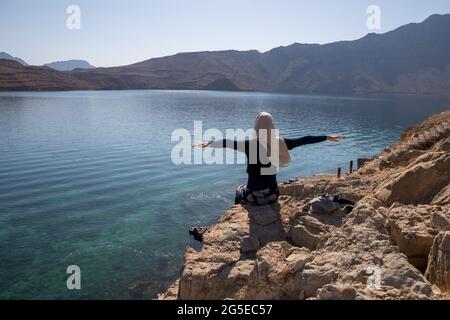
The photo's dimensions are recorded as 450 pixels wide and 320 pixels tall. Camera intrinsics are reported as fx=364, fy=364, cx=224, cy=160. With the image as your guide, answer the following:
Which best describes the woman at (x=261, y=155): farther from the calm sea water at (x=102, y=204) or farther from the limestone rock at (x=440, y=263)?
the calm sea water at (x=102, y=204)

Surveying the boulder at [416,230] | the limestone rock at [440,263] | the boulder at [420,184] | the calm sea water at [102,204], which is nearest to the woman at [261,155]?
the boulder at [420,184]

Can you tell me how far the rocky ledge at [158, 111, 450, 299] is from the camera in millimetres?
4922

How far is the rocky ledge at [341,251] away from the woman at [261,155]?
373mm

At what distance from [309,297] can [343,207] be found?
4162 millimetres

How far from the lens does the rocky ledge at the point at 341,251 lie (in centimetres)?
492

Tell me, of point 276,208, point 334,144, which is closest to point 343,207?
point 276,208

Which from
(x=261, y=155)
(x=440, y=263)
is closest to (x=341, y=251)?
(x=440, y=263)

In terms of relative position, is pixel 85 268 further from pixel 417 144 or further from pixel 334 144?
pixel 334 144

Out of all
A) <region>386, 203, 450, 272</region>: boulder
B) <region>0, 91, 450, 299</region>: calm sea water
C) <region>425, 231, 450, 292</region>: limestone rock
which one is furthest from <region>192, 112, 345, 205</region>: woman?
<region>0, 91, 450, 299</region>: calm sea water

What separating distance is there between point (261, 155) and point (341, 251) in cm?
359

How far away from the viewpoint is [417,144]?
19219 mm

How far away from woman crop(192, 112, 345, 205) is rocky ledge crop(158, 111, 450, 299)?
373 millimetres

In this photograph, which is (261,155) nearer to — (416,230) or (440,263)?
(416,230)

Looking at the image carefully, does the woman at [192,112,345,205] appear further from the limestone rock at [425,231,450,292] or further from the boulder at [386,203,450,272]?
the limestone rock at [425,231,450,292]
